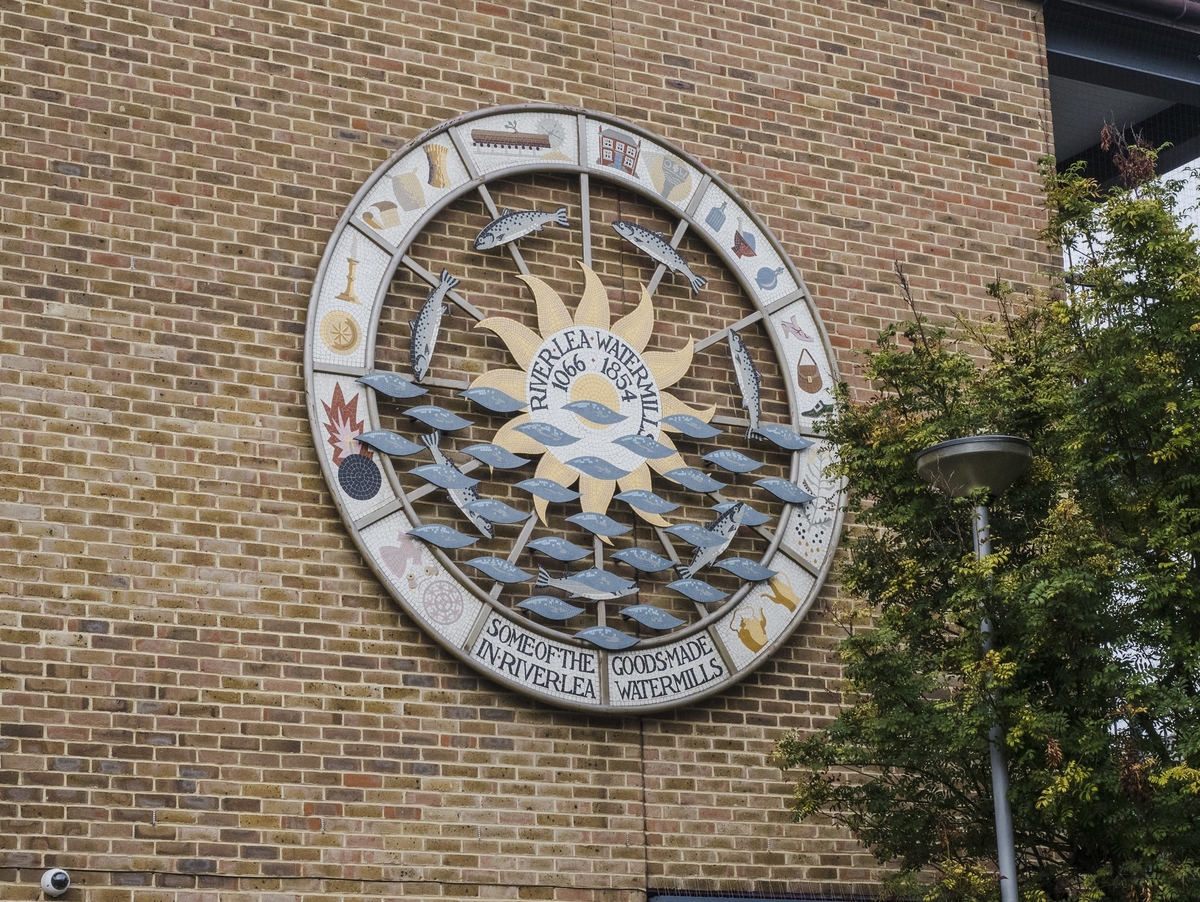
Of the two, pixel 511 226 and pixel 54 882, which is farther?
pixel 511 226

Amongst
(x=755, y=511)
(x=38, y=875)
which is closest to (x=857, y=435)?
(x=755, y=511)

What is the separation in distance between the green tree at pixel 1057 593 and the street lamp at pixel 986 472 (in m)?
0.14

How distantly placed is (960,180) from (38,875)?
26.7 feet

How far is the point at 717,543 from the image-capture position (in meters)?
12.1

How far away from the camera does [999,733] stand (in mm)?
9383

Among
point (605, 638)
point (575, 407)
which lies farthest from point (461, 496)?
point (605, 638)

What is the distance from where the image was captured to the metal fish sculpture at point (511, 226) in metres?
12.0

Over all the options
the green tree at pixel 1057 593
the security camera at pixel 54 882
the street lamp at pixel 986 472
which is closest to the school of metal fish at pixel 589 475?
the green tree at pixel 1057 593

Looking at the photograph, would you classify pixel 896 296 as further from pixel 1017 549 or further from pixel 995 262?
pixel 1017 549

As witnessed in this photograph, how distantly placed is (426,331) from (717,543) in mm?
2304

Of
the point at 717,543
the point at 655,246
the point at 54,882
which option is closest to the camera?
the point at 54,882

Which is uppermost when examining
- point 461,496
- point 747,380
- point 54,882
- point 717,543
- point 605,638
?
point 747,380

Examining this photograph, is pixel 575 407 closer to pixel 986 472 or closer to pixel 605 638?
pixel 605 638

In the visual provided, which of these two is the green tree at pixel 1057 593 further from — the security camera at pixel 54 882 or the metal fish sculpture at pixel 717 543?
the security camera at pixel 54 882
